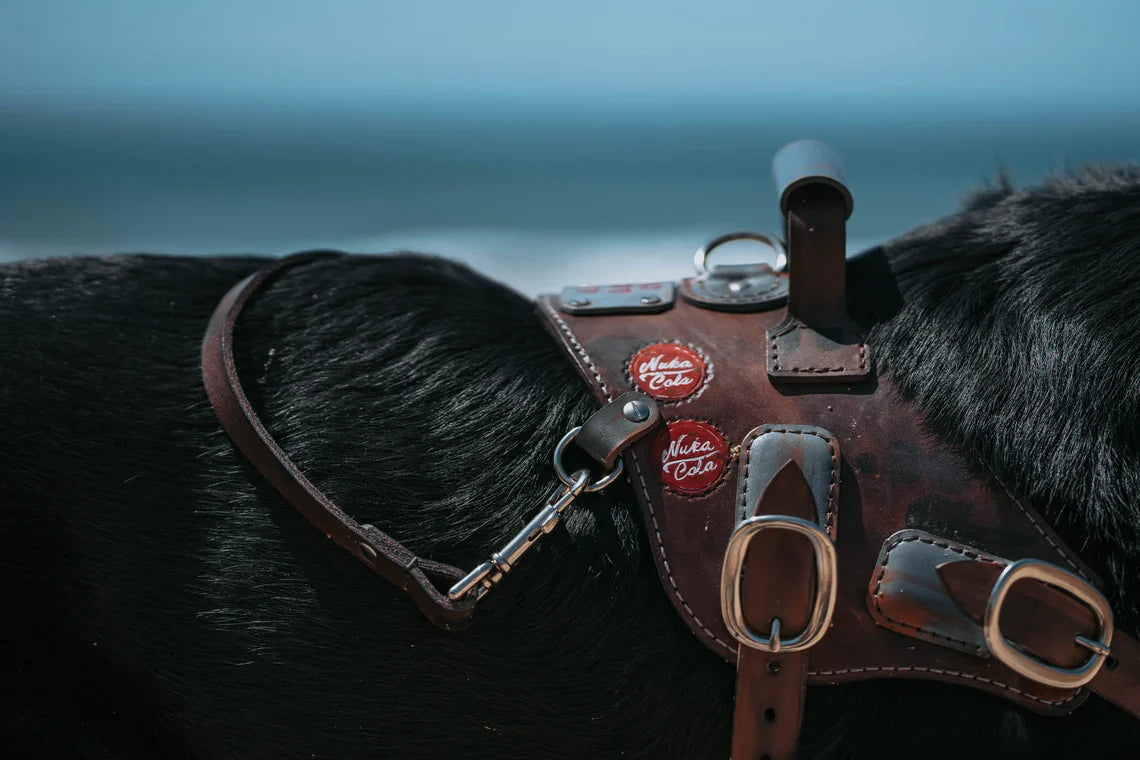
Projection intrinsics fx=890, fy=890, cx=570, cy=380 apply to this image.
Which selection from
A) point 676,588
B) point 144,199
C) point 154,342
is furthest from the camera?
point 144,199

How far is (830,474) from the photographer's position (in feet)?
2.34

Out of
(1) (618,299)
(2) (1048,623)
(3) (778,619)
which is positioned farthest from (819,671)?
(1) (618,299)

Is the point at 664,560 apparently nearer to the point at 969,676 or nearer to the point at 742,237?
the point at 969,676

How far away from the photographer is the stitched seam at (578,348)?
2.59ft

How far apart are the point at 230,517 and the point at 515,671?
281mm

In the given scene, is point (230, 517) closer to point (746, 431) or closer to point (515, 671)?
point (515, 671)

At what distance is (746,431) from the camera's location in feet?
2.46

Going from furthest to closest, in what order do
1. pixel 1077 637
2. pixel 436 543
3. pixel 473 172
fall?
pixel 473 172 < pixel 436 543 < pixel 1077 637

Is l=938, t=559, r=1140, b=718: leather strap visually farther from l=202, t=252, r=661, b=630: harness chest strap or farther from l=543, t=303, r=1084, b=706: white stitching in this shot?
l=202, t=252, r=661, b=630: harness chest strap


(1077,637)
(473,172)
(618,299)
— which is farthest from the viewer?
(473,172)

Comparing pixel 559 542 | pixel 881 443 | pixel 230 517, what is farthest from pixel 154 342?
pixel 881 443

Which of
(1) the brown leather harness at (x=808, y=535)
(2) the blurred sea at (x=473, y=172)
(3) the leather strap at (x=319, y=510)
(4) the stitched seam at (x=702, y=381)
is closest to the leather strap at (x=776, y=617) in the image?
(1) the brown leather harness at (x=808, y=535)

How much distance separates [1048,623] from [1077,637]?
0.8 inches

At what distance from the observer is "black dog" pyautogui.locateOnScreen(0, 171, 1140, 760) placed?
0.72 metres
